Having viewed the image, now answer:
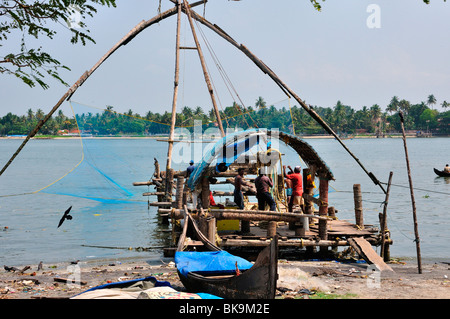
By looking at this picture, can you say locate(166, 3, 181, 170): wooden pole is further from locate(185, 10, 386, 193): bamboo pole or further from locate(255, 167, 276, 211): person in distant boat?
locate(255, 167, 276, 211): person in distant boat

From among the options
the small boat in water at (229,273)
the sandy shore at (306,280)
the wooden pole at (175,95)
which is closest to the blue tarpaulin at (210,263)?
the small boat in water at (229,273)

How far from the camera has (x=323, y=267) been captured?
13531mm

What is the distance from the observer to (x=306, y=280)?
11.4m

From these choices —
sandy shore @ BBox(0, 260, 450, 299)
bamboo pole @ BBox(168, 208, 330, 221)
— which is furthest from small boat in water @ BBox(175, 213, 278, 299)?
bamboo pole @ BBox(168, 208, 330, 221)

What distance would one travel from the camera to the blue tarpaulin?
10.4 metres

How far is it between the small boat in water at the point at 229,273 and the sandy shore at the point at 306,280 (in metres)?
0.89

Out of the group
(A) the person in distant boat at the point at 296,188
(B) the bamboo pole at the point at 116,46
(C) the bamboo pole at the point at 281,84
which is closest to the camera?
(B) the bamboo pole at the point at 116,46

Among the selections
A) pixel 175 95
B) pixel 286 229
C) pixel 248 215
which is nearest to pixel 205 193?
pixel 248 215

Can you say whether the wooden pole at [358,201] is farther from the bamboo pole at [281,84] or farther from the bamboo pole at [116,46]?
the bamboo pole at [116,46]

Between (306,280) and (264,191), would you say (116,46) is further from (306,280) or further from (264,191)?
(306,280)

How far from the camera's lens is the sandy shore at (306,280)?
421 inches

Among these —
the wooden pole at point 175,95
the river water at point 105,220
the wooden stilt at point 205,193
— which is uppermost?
the wooden pole at point 175,95

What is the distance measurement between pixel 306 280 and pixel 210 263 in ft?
7.75

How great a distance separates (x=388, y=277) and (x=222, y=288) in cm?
517
